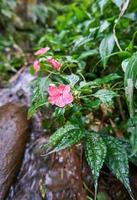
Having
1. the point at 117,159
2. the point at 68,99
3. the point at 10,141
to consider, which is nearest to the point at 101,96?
the point at 68,99

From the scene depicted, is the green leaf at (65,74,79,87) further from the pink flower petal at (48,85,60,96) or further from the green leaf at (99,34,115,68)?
the green leaf at (99,34,115,68)

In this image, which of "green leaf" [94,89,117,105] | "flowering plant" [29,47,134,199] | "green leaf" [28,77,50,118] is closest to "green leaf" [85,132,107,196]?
"flowering plant" [29,47,134,199]

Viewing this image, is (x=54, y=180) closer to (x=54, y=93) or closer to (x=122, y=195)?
(x=122, y=195)

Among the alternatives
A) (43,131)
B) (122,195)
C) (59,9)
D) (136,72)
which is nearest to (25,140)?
(43,131)

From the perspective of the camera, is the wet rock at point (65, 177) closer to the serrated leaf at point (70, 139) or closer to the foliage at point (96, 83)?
the foliage at point (96, 83)

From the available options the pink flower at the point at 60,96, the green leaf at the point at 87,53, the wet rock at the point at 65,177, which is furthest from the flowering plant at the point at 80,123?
the green leaf at the point at 87,53
